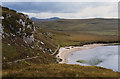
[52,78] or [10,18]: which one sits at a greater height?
[10,18]

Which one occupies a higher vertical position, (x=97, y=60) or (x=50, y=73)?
(x=50, y=73)

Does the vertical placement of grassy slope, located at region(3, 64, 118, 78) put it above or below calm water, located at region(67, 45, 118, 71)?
above

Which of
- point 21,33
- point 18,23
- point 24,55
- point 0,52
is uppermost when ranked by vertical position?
point 18,23

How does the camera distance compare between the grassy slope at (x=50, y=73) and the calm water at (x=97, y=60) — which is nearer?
the grassy slope at (x=50, y=73)

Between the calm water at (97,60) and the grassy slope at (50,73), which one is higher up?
the grassy slope at (50,73)

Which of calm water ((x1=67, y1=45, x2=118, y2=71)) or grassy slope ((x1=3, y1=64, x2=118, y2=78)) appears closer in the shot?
grassy slope ((x1=3, y1=64, x2=118, y2=78))

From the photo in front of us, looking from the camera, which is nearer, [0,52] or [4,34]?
[0,52]

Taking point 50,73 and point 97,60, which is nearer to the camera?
point 50,73

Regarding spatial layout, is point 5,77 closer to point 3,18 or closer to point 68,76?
point 68,76

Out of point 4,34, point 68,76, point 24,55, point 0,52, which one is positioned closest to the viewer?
point 68,76

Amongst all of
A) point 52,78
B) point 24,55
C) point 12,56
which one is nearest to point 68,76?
point 52,78

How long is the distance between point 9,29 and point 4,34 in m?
5.08

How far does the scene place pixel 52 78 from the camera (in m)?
13.8

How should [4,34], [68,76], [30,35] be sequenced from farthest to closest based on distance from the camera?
[30,35], [4,34], [68,76]
